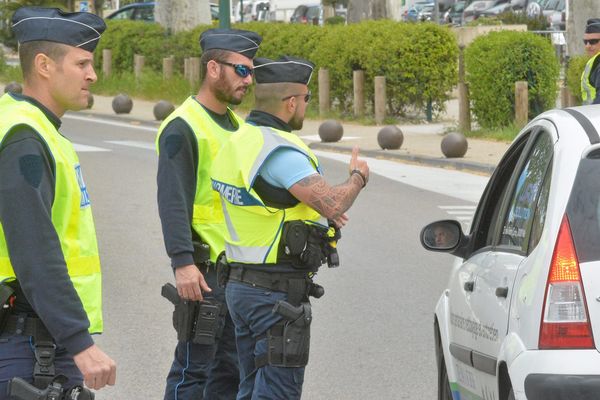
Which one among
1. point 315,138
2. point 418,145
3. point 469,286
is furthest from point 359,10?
point 469,286

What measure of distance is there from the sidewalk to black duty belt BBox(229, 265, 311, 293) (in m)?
13.7

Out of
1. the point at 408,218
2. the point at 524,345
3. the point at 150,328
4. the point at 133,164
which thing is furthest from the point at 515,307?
the point at 133,164

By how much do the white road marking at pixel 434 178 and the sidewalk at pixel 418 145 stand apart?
21 cm

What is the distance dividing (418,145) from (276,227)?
1749 centimetres

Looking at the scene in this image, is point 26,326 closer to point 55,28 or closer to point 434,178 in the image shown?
point 55,28

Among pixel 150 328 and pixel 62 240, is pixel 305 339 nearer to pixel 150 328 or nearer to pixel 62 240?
pixel 62 240

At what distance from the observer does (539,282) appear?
14.0ft

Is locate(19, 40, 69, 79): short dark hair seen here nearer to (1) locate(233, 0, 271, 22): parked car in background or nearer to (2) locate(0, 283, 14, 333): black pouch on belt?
(2) locate(0, 283, 14, 333): black pouch on belt

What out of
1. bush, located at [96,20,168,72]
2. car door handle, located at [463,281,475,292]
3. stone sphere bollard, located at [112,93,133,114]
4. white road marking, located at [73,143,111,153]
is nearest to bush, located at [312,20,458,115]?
stone sphere bollard, located at [112,93,133,114]

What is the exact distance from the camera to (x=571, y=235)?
4270 mm

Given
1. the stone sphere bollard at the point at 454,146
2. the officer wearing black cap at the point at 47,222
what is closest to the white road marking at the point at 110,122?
the stone sphere bollard at the point at 454,146

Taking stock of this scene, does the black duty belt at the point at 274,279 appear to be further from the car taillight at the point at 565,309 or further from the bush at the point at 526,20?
the bush at the point at 526,20

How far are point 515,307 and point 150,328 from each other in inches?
207

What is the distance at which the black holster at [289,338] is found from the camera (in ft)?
18.2
